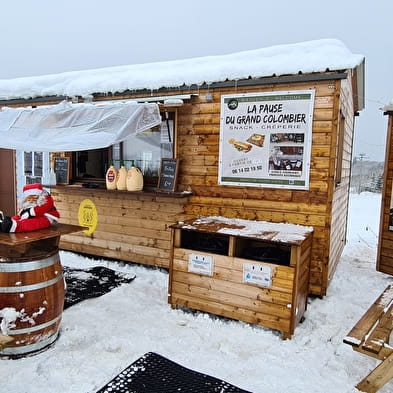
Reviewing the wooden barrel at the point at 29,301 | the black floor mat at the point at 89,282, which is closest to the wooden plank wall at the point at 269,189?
the black floor mat at the point at 89,282

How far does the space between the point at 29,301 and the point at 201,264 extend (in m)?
1.58

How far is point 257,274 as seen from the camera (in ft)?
10.3

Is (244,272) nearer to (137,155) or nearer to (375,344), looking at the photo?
(375,344)

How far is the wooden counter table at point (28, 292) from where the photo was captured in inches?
101

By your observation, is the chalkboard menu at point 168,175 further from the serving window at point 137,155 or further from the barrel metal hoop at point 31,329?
the barrel metal hoop at point 31,329

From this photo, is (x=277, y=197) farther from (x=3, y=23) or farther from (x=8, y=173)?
(x=3, y=23)

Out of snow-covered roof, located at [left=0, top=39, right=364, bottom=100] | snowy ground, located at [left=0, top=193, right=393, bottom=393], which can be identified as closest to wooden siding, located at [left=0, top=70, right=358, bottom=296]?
snow-covered roof, located at [left=0, top=39, right=364, bottom=100]

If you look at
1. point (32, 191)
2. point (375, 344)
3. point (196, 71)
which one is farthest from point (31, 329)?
point (196, 71)

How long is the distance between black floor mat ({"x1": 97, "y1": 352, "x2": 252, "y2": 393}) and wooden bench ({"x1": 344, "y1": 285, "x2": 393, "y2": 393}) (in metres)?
0.84

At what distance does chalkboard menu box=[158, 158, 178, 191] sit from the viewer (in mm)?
4430

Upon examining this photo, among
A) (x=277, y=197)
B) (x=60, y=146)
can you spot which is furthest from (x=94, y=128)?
(x=277, y=197)

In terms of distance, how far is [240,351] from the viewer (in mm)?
2881

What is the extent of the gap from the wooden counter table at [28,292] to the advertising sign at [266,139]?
2273mm

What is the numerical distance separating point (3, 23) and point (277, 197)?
60.5 meters
